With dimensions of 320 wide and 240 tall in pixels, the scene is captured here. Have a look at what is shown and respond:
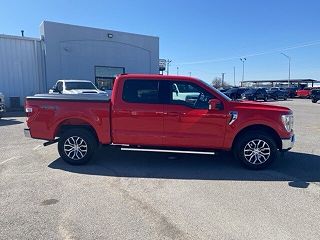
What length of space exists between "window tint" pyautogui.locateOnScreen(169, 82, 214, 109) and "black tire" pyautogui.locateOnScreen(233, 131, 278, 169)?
1063mm

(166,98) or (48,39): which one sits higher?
(48,39)

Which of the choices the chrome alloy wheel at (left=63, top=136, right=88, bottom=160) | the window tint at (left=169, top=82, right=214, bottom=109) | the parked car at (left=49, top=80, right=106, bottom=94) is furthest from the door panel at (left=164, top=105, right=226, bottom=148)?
the parked car at (left=49, top=80, right=106, bottom=94)

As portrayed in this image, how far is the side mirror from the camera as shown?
580 cm

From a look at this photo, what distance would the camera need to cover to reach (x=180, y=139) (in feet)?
19.9

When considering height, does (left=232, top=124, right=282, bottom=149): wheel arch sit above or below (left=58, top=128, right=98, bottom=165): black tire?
above

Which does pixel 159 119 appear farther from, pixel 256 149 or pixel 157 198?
pixel 256 149

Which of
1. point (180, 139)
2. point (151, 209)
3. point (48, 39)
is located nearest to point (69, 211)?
Result: point (151, 209)

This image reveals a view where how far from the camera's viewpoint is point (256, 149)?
5988mm

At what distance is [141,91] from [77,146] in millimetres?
1803

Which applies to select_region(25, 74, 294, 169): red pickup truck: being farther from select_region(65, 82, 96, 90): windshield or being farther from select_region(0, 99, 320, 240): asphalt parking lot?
select_region(65, 82, 96, 90): windshield

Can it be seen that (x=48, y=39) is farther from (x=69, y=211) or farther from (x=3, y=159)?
(x=69, y=211)

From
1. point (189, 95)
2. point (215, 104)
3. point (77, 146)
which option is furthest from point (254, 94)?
point (77, 146)

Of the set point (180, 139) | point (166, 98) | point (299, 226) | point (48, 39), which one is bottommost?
point (299, 226)

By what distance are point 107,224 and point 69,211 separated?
687 millimetres
